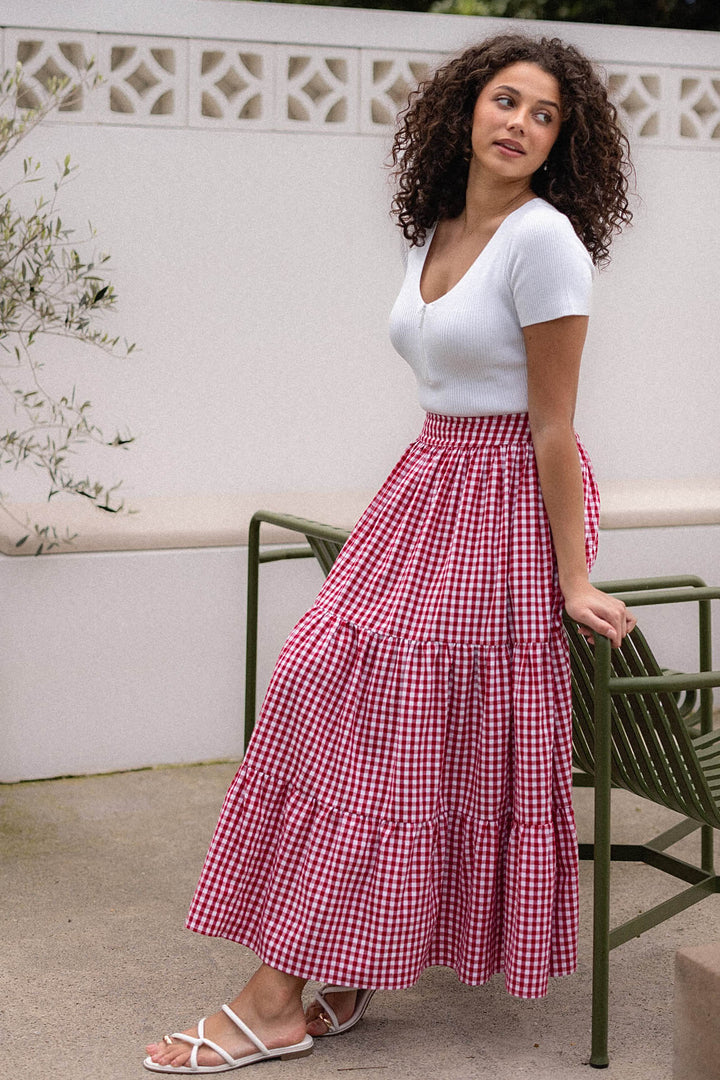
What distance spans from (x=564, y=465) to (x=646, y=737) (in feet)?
1.75

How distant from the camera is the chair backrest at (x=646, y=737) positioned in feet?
7.85

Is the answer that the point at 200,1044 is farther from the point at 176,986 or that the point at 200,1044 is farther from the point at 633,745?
the point at 633,745

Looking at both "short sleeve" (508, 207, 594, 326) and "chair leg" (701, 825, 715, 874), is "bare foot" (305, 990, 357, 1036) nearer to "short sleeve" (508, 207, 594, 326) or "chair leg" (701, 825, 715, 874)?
"chair leg" (701, 825, 715, 874)

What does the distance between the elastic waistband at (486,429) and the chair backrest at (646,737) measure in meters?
0.36

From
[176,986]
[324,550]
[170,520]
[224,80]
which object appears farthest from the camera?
[224,80]

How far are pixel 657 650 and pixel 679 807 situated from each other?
79.2 inches

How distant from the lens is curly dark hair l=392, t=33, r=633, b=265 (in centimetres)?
235

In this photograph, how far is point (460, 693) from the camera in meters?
2.36

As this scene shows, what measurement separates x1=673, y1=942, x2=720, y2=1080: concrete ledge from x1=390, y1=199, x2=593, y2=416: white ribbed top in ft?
3.09

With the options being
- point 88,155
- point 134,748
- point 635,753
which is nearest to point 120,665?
point 134,748

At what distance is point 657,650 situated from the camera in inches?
177

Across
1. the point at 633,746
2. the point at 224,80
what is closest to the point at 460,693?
the point at 633,746

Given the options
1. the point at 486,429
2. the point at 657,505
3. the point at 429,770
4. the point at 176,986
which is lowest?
the point at 176,986

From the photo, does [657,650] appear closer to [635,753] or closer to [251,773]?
[635,753]
